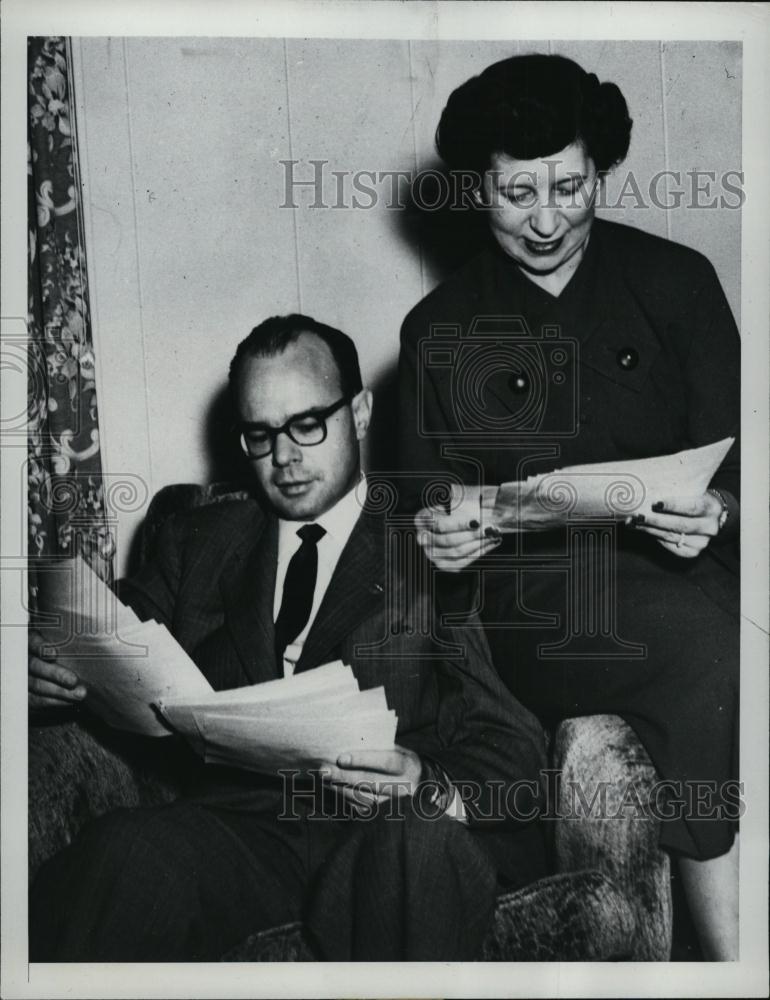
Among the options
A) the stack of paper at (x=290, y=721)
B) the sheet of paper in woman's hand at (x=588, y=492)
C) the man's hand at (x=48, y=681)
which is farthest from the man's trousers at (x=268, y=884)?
the sheet of paper in woman's hand at (x=588, y=492)

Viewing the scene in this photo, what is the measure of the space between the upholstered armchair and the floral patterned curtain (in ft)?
1.19

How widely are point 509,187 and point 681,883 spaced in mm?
1302

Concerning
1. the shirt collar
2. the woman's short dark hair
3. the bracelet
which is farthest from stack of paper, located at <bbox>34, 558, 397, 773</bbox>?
the woman's short dark hair

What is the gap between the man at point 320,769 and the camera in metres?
1.95

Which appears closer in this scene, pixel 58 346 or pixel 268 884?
pixel 268 884

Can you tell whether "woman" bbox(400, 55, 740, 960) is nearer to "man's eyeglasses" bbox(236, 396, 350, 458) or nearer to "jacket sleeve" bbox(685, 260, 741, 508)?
"jacket sleeve" bbox(685, 260, 741, 508)

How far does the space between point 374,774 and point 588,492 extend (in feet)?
2.07

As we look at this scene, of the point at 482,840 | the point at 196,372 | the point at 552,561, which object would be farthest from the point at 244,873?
the point at 196,372

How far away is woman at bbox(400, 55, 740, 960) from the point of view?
203cm

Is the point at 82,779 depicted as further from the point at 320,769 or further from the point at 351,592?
the point at 351,592

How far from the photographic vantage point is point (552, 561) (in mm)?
2041

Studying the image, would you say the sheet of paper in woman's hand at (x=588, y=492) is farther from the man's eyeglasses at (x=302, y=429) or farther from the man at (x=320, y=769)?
the man's eyeglasses at (x=302, y=429)

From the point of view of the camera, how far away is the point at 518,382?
81.0 inches

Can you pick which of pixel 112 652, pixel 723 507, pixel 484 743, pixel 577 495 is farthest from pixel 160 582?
pixel 723 507
